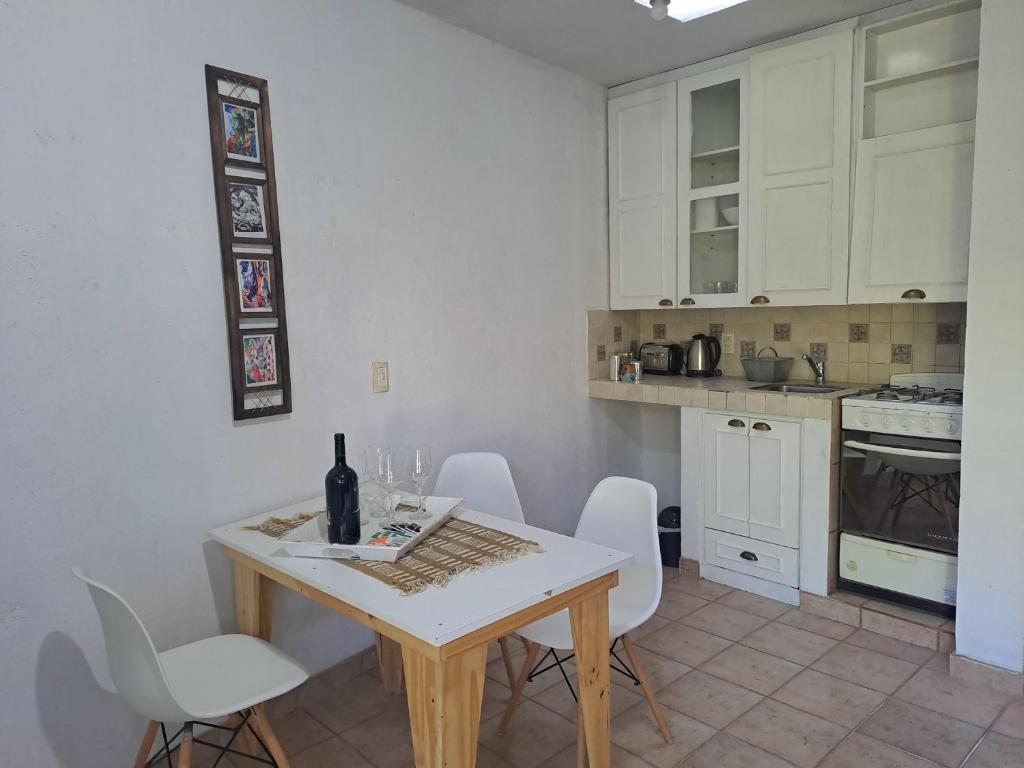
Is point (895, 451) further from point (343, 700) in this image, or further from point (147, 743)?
point (147, 743)

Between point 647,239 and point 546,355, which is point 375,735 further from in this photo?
point 647,239

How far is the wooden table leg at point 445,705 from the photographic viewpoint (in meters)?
1.54

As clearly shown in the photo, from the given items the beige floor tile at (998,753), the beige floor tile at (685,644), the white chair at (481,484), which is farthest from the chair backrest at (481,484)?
the beige floor tile at (998,753)

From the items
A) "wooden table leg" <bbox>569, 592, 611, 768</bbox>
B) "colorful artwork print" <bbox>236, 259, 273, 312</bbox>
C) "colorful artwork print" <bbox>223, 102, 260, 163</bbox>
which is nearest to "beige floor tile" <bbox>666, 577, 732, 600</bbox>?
"wooden table leg" <bbox>569, 592, 611, 768</bbox>

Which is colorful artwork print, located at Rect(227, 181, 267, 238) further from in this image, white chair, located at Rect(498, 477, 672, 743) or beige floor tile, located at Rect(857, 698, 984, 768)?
beige floor tile, located at Rect(857, 698, 984, 768)

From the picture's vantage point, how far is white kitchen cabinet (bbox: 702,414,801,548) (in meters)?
3.20

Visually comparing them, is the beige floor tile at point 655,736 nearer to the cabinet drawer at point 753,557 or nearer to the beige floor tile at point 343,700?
the beige floor tile at point 343,700

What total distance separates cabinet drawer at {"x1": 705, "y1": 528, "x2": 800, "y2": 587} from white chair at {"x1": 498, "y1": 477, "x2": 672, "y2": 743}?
114cm

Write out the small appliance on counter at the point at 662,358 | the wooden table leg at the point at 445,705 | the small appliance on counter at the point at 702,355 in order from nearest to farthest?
the wooden table leg at the point at 445,705 < the small appliance on counter at the point at 702,355 < the small appliance on counter at the point at 662,358

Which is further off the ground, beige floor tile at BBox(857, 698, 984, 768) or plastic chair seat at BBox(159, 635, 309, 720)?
plastic chair seat at BBox(159, 635, 309, 720)

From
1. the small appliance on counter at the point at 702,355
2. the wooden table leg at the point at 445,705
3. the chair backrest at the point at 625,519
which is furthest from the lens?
the small appliance on counter at the point at 702,355

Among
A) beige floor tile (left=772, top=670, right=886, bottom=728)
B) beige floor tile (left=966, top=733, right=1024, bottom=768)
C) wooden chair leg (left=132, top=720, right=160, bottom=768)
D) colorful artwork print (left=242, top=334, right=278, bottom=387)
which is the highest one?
colorful artwork print (left=242, top=334, right=278, bottom=387)

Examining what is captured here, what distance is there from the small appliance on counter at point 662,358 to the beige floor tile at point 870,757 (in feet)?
6.90

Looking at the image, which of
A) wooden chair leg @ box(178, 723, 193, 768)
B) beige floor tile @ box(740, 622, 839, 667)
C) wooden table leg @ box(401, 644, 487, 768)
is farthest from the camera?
beige floor tile @ box(740, 622, 839, 667)
